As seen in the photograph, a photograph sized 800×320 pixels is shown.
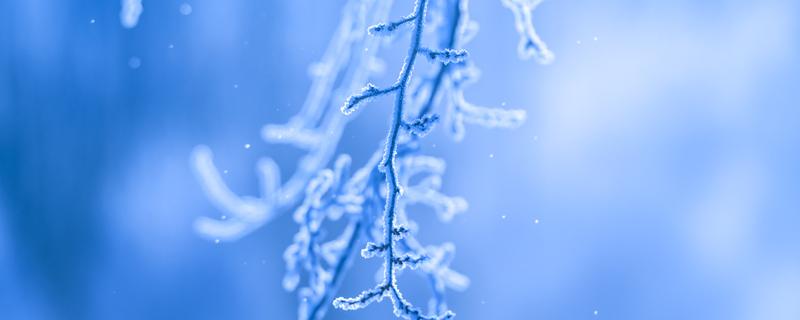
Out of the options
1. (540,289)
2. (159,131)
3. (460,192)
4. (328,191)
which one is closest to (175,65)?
(159,131)

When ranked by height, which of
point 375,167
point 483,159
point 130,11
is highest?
point 483,159

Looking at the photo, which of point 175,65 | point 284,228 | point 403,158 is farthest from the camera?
point 284,228

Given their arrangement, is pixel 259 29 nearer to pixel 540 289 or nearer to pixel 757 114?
pixel 540 289

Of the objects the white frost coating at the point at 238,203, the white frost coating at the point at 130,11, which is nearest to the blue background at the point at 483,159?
the white frost coating at the point at 238,203

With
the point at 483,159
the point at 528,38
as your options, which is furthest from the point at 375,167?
the point at 483,159

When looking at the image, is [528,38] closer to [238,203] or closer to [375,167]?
[375,167]

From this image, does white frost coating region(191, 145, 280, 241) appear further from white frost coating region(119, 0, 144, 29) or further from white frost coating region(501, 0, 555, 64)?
white frost coating region(501, 0, 555, 64)

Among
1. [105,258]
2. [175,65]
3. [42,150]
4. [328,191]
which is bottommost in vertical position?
[328,191]
